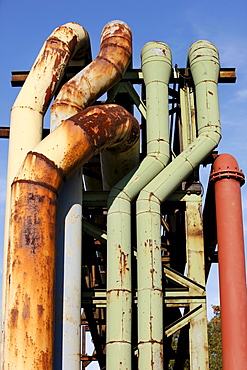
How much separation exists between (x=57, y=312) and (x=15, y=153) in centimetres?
288

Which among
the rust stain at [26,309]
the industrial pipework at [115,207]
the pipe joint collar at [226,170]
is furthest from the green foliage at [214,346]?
the rust stain at [26,309]

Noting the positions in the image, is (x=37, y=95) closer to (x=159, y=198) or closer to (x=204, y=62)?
(x=159, y=198)

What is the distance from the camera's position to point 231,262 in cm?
1202

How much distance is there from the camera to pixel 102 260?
→ 15.2m

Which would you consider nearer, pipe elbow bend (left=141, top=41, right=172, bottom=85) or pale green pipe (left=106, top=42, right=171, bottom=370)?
pale green pipe (left=106, top=42, right=171, bottom=370)

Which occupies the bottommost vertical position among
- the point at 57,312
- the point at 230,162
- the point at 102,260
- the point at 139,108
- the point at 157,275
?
the point at 57,312

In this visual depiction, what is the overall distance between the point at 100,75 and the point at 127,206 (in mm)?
2488

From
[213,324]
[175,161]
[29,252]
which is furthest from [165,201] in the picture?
[213,324]

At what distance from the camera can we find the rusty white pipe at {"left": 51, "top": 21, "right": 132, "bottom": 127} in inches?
483

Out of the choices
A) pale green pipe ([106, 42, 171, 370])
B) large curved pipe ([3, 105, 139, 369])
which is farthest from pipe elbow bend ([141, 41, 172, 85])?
large curved pipe ([3, 105, 139, 369])

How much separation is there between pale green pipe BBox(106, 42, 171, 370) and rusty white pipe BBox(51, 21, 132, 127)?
671 millimetres

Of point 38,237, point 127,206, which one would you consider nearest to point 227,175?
point 127,206

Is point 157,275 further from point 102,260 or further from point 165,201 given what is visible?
point 102,260

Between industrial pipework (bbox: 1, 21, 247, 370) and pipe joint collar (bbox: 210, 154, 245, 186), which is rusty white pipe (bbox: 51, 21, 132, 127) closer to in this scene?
industrial pipework (bbox: 1, 21, 247, 370)
